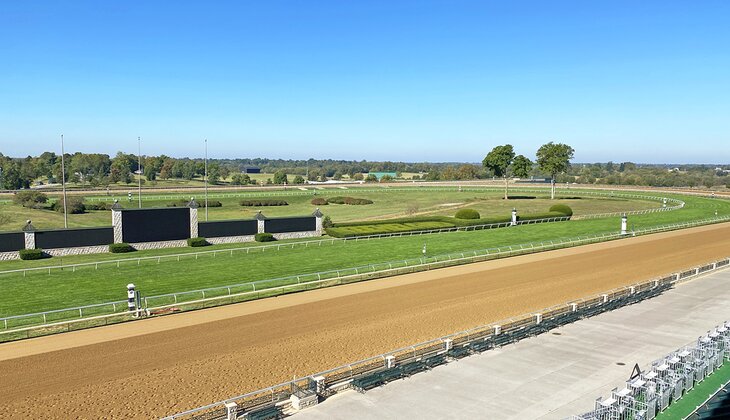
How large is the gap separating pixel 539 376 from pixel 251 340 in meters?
9.56

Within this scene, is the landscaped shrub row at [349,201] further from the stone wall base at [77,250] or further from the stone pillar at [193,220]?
the stone wall base at [77,250]

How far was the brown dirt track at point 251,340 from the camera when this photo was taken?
1415cm

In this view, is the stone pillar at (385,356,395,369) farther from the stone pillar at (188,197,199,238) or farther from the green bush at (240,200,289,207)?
the green bush at (240,200,289,207)

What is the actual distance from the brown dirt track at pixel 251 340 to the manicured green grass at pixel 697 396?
792 centimetres

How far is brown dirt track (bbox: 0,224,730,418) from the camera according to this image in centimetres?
1415

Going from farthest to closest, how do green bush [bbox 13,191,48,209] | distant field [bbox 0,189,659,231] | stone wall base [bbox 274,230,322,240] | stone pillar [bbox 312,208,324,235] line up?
green bush [bbox 13,191,48,209] → distant field [bbox 0,189,659,231] → stone pillar [bbox 312,208,324,235] → stone wall base [bbox 274,230,322,240]

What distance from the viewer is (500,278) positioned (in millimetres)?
29172

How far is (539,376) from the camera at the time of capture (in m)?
14.9

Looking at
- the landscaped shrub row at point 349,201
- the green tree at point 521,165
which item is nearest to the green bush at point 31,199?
the landscaped shrub row at point 349,201

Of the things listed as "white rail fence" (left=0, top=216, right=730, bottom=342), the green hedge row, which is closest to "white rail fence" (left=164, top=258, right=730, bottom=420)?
"white rail fence" (left=0, top=216, right=730, bottom=342)

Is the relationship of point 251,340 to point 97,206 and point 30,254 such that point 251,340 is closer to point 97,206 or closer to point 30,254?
point 30,254

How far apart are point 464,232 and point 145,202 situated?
43.9 m

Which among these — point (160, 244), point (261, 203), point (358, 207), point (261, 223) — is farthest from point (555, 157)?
point (160, 244)

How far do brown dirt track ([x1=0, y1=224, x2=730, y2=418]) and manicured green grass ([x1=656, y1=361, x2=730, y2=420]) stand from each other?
7.92 metres
